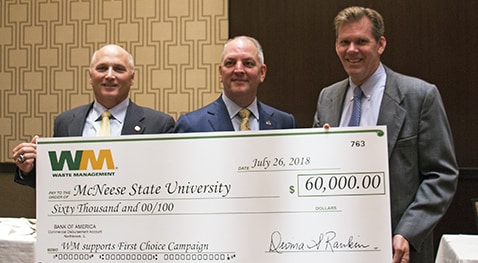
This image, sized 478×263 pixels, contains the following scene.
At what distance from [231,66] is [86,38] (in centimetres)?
254

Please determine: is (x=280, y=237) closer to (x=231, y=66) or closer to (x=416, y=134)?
(x=416, y=134)

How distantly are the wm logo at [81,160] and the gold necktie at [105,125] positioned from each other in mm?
542

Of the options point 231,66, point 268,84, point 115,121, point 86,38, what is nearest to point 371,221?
point 231,66

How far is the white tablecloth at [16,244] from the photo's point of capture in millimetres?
2273

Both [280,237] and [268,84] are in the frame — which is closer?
[280,237]

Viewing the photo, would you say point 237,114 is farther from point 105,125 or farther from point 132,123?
point 105,125

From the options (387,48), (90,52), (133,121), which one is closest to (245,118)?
(133,121)

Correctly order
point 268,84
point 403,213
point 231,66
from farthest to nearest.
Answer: point 268,84
point 231,66
point 403,213

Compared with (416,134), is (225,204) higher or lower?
lower

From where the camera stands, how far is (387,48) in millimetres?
4199

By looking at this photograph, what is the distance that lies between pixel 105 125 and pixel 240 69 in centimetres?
68

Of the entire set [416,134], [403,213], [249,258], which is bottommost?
[249,258]

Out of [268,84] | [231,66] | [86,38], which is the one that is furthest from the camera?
[86,38]

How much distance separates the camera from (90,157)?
83.6 inches
